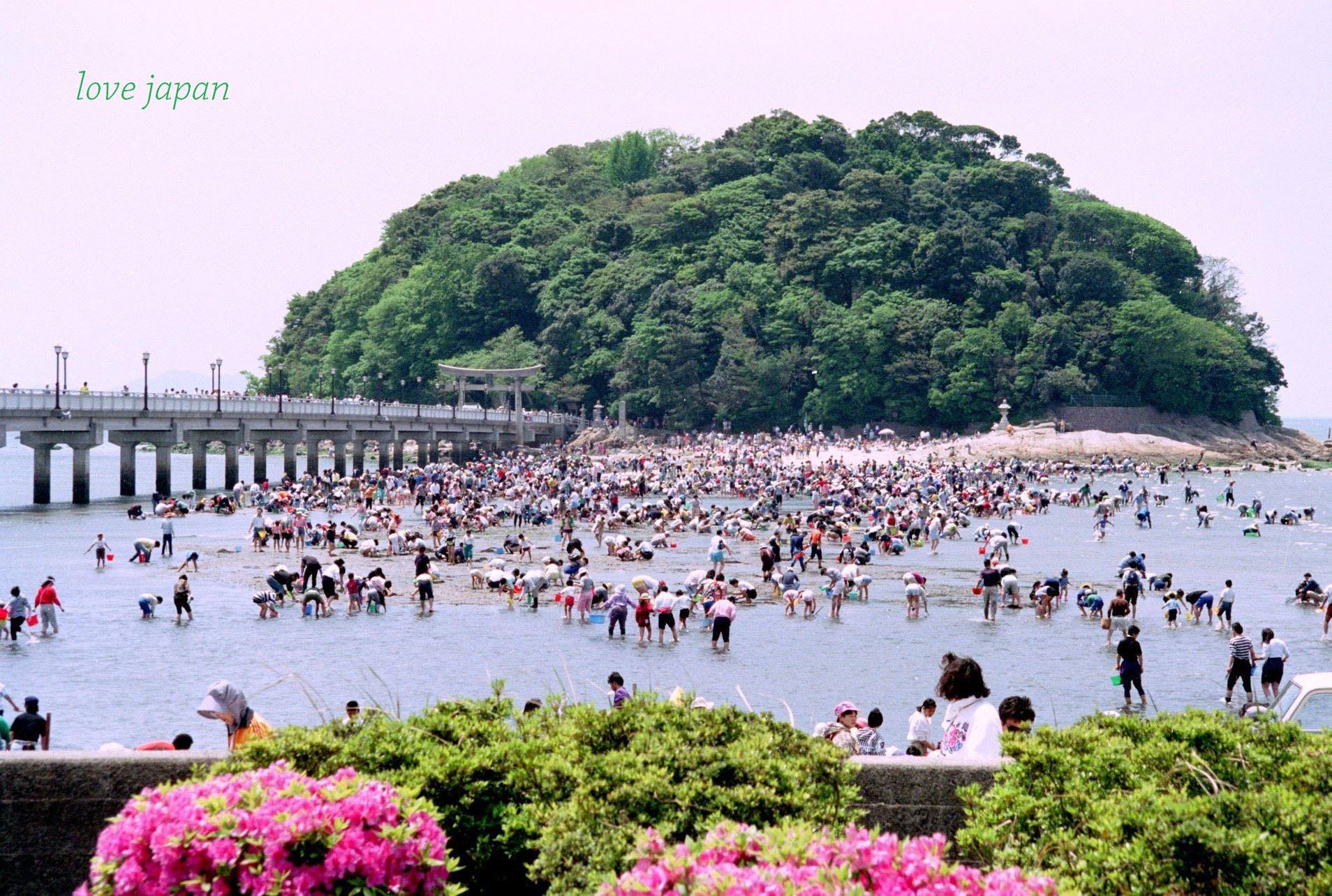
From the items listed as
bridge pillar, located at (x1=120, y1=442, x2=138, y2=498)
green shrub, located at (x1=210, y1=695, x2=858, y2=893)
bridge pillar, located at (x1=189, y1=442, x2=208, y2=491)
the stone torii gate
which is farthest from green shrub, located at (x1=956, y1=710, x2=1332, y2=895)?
the stone torii gate

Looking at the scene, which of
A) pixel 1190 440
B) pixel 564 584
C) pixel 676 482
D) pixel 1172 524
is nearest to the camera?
pixel 564 584

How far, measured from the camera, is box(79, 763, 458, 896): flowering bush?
15.1 ft

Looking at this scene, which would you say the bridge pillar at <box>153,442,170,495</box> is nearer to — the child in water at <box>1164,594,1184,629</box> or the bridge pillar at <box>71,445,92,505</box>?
the bridge pillar at <box>71,445,92,505</box>

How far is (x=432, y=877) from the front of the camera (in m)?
4.84

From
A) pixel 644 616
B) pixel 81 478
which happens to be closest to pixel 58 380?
pixel 81 478

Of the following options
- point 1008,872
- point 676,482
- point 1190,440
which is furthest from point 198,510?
point 1190,440

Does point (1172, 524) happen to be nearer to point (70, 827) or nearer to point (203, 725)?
point (203, 725)

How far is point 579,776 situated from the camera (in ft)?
19.1

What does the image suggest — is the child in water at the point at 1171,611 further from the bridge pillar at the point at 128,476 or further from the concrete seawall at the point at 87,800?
the bridge pillar at the point at 128,476

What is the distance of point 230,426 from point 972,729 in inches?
2336

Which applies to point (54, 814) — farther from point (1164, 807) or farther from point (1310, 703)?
point (1310, 703)

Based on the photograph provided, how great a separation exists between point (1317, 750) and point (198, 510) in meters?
50.4

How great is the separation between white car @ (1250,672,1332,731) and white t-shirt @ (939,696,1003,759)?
247 centimetres

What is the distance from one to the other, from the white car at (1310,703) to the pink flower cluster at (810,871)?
19.3ft
